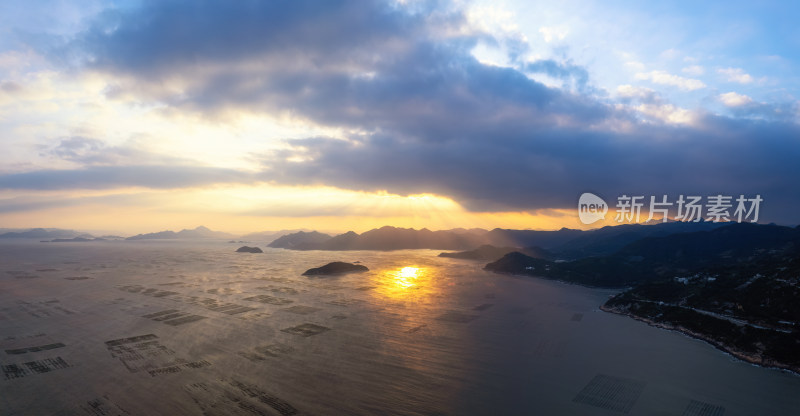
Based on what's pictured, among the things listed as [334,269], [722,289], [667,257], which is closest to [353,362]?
[722,289]

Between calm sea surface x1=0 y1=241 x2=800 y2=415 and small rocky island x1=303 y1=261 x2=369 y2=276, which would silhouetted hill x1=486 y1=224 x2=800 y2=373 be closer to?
calm sea surface x1=0 y1=241 x2=800 y2=415

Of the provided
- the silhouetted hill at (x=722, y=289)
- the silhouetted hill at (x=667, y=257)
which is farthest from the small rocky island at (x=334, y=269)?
the silhouetted hill at (x=722, y=289)

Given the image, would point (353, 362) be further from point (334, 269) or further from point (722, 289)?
point (334, 269)

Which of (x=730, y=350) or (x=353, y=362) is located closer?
(x=353, y=362)

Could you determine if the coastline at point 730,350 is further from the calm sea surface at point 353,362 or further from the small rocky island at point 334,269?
the small rocky island at point 334,269

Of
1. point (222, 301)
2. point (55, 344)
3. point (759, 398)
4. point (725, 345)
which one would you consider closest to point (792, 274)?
point (725, 345)

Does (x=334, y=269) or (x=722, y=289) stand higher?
(x=722, y=289)
